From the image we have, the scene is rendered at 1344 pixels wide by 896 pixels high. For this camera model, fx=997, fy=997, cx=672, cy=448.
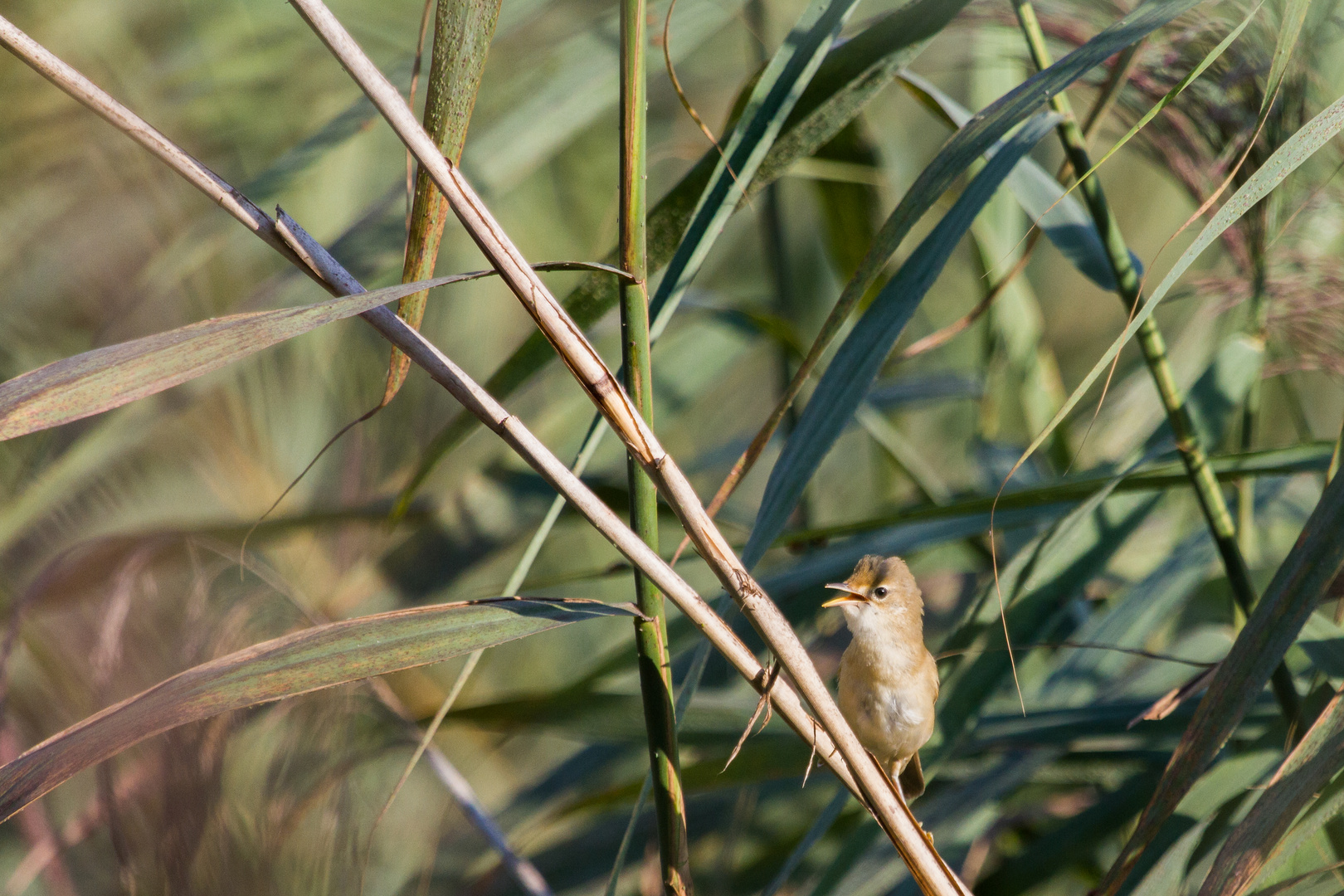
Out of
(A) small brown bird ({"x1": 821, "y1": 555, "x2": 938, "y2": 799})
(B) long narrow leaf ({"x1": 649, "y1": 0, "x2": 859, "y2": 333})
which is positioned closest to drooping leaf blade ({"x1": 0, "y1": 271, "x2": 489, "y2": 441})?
(B) long narrow leaf ({"x1": 649, "y1": 0, "x2": 859, "y2": 333})

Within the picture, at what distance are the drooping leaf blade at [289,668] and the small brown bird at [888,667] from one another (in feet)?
1.11

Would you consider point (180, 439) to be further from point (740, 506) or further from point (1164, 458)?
point (1164, 458)

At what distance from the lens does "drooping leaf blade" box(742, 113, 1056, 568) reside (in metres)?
Result: 0.68

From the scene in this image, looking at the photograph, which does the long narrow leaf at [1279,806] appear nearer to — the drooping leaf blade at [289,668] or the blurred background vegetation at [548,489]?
the blurred background vegetation at [548,489]

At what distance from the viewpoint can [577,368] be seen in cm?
45

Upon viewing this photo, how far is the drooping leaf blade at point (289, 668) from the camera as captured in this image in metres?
0.42

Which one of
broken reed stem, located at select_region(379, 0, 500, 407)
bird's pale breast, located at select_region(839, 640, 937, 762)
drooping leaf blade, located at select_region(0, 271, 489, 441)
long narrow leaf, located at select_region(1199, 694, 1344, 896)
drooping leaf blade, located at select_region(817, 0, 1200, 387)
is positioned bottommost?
long narrow leaf, located at select_region(1199, 694, 1344, 896)

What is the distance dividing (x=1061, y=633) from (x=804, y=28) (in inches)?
38.3

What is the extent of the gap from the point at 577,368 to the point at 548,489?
3.33ft

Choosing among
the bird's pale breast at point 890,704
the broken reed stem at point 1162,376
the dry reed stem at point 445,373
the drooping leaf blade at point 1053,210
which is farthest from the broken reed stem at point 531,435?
the drooping leaf blade at point 1053,210

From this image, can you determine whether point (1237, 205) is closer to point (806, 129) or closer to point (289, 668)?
point (806, 129)

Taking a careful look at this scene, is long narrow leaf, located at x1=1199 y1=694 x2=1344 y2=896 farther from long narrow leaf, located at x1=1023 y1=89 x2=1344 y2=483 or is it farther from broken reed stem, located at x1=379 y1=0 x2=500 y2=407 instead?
broken reed stem, located at x1=379 y1=0 x2=500 y2=407

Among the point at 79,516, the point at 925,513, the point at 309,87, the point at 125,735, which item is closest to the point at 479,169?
the point at 925,513

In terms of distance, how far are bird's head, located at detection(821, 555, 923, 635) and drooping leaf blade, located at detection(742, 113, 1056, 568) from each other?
14cm
